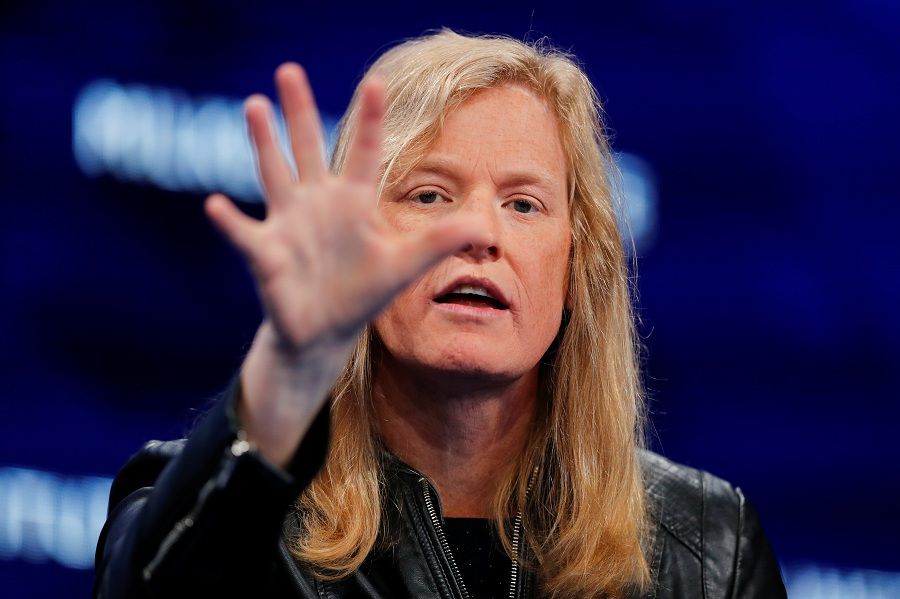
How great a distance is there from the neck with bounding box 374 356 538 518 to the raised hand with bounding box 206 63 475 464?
65cm

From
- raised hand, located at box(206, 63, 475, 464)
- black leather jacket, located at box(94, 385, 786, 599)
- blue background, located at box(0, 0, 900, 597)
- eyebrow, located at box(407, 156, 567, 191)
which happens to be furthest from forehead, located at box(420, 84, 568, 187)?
blue background, located at box(0, 0, 900, 597)

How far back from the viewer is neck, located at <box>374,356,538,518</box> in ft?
6.17

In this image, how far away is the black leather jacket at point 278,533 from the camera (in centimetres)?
125

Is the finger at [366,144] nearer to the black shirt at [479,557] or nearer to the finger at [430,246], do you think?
the finger at [430,246]

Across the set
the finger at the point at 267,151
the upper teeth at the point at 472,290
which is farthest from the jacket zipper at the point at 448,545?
the finger at the point at 267,151

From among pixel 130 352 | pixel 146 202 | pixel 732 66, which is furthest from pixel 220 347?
pixel 732 66

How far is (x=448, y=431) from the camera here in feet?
6.23

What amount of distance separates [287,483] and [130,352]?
169 cm

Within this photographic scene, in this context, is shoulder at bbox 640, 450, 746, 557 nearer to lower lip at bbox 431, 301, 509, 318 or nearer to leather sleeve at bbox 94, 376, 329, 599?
lower lip at bbox 431, 301, 509, 318

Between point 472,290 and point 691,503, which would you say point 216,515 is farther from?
point 691,503

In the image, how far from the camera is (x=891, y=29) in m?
3.04

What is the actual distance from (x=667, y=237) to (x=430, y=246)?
6.26 feet

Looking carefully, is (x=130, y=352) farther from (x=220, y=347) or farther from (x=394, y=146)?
(x=394, y=146)

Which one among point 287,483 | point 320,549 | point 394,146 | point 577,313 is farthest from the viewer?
point 577,313
